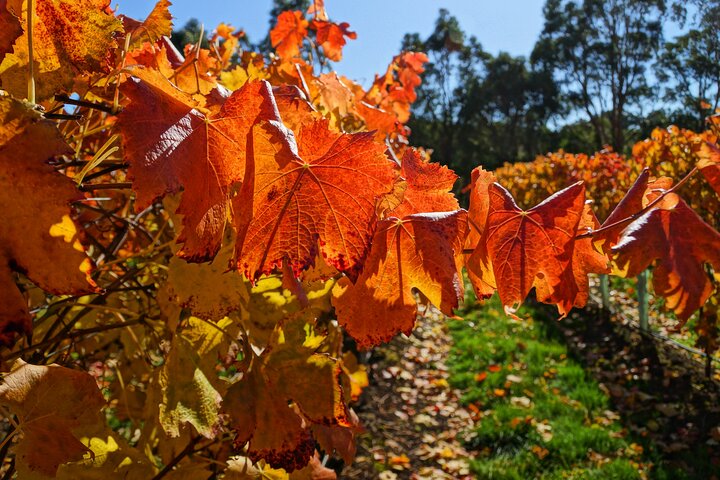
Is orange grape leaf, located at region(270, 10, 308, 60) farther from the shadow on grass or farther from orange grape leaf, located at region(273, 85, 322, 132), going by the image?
the shadow on grass

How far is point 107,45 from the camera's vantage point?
67 centimetres

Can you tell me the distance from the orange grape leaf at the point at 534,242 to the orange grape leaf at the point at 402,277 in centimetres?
6

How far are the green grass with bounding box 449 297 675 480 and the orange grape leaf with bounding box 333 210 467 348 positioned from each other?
2831 millimetres

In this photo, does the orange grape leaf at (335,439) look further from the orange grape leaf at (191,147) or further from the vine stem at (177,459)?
the orange grape leaf at (191,147)

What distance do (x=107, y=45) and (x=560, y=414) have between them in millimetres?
4571

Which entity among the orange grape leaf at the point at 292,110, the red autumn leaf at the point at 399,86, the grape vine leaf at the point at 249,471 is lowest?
the grape vine leaf at the point at 249,471

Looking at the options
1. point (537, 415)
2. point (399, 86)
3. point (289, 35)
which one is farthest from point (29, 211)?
point (537, 415)

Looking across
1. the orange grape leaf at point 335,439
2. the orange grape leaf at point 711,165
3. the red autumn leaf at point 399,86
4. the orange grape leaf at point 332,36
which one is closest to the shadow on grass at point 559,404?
the red autumn leaf at point 399,86

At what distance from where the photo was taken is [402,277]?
72 cm

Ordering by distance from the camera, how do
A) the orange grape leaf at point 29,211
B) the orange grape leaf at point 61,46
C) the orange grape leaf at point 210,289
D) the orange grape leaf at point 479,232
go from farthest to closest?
the orange grape leaf at point 210,289
the orange grape leaf at point 479,232
the orange grape leaf at point 61,46
the orange grape leaf at point 29,211

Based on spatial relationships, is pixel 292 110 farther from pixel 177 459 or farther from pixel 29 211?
pixel 177 459

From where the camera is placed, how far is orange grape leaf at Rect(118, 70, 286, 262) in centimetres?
56

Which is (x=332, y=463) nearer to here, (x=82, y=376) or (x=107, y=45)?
(x=82, y=376)

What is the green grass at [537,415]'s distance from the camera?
3.67 meters
